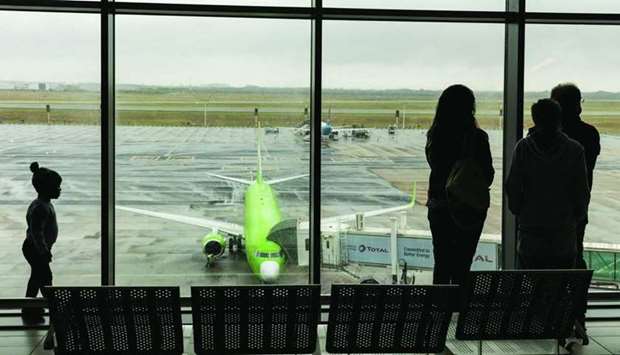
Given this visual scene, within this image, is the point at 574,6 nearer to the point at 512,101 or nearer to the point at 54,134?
the point at 512,101

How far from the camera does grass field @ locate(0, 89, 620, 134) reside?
18.2ft

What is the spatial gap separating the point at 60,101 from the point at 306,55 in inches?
70.2

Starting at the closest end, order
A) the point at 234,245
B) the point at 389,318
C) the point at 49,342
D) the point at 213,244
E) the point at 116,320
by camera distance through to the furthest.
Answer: the point at 116,320 < the point at 389,318 < the point at 49,342 < the point at 234,245 < the point at 213,244

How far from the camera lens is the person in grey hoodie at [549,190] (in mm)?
3949

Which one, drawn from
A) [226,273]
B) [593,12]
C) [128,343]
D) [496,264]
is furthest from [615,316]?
[128,343]

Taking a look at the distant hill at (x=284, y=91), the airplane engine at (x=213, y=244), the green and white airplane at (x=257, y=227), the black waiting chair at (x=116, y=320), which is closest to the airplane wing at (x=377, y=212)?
the green and white airplane at (x=257, y=227)

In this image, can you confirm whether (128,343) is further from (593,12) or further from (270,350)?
(593,12)

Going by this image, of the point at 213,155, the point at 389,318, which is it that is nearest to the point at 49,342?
the point at 213,155

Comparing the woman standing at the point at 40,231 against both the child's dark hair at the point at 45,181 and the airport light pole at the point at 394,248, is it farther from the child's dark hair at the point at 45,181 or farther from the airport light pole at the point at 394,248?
the airport light pole at the point at 394,248

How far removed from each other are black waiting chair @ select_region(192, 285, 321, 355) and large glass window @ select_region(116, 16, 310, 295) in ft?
6.92

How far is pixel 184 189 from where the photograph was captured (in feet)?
18.9

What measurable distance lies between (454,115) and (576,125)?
0.74 m

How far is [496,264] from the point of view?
5758 millimetres

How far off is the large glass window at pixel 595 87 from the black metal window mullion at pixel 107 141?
292cm
